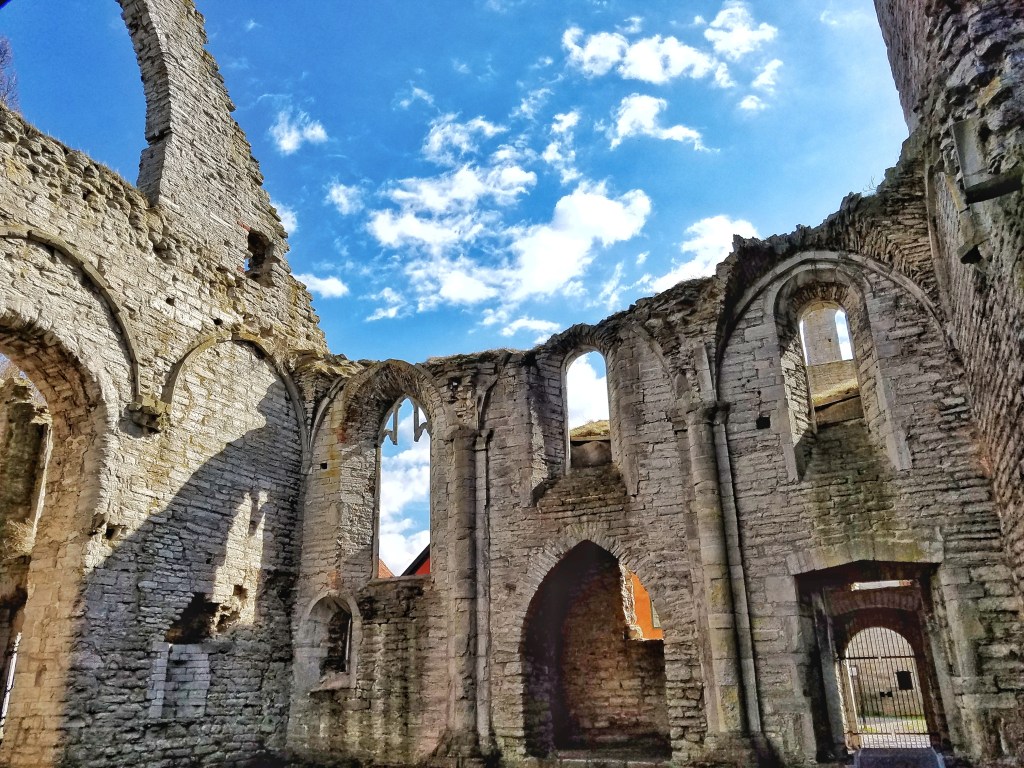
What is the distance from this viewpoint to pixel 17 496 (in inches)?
453

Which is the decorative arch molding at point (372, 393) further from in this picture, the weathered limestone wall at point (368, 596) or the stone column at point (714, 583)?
the stone column at point (714, 583)

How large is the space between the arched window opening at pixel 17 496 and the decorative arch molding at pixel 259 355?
2.36m

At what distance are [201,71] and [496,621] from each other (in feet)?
31.6

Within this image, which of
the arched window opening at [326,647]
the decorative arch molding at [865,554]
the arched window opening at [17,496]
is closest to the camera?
the decorative arch molding at [865,554]

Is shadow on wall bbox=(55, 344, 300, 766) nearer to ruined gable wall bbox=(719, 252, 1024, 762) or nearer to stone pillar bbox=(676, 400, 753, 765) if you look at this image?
stone pillar bbox=(676, 400, 753, 765)

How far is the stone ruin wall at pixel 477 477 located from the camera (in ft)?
26.8

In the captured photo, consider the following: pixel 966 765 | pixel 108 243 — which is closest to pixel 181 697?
pixel 108 243

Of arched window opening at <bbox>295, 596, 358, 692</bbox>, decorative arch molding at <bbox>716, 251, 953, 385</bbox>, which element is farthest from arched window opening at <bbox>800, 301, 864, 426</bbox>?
arched window opening at <bbox>295, 596, 358, 692</bbox>

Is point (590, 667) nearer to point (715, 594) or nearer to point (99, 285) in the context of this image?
point (715, 594)

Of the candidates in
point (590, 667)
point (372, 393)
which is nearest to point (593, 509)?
point (590, 667)

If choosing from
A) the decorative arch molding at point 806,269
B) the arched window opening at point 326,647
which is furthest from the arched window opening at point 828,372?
the arched window opening at point 326,647

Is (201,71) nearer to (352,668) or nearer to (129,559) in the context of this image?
(129,559)

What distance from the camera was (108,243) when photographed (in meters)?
10.1

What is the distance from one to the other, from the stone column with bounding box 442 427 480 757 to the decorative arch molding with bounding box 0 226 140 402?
13.6 feet
